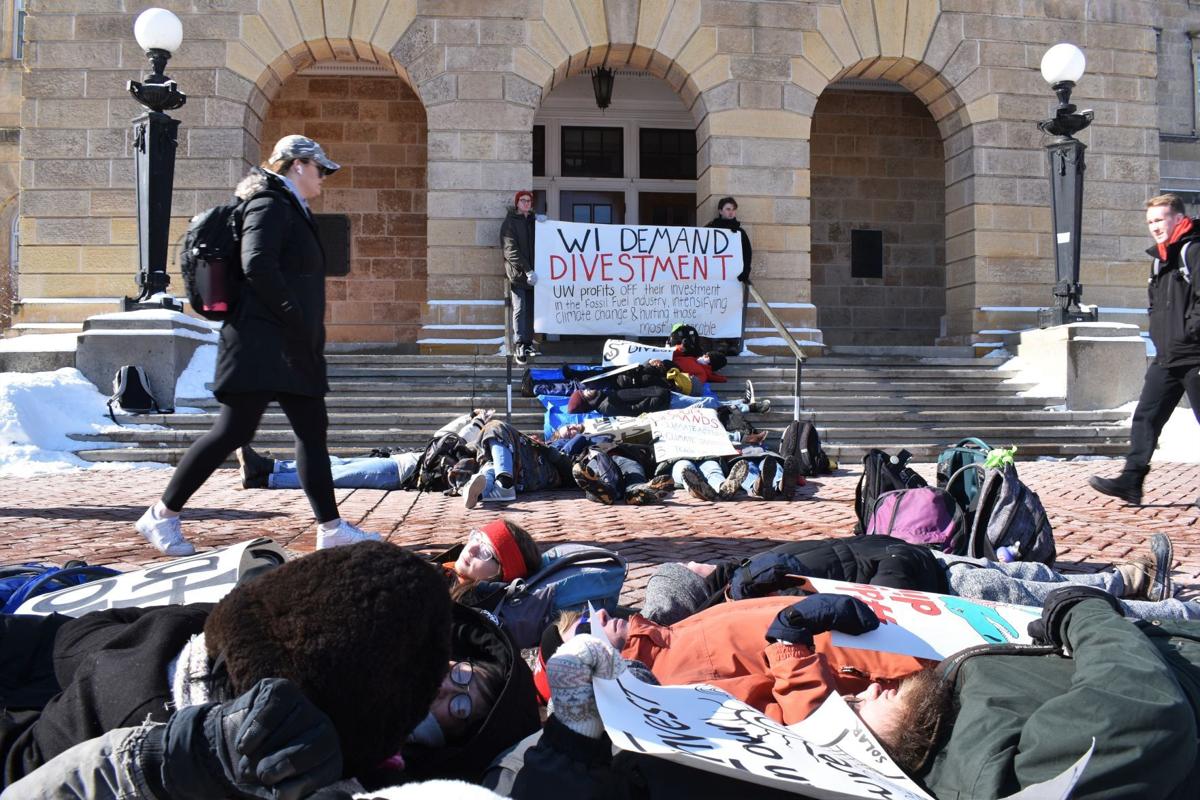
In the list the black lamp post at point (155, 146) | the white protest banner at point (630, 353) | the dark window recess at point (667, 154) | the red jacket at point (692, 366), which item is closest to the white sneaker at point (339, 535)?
the white protest banner at point (630, 353)

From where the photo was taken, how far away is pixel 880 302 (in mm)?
16188

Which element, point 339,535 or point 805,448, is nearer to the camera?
point 339,535

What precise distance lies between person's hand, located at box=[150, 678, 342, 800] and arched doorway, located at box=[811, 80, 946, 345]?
1526 cm

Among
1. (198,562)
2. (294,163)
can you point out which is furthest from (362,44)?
(198,562)

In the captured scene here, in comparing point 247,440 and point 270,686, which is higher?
point 247,440

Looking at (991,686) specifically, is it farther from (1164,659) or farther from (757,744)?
(757,744)

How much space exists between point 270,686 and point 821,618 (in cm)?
155

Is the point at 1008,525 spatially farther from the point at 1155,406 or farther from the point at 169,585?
the point at 169,585

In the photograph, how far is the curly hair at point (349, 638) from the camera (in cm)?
146

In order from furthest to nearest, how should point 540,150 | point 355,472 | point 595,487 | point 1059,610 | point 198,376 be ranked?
point 540,150 → point 198,376 → point 355,472 → point 595,487 → point 1059,610

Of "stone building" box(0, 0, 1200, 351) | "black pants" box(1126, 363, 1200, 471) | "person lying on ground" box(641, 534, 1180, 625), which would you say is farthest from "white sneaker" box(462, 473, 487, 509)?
"stone building" box(0, 0, 1200, 351)

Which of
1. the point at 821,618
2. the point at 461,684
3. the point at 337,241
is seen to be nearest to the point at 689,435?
the point at 821,618

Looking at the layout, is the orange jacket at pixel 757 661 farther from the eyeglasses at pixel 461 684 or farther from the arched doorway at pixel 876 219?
A: the arched doorway at pixel 876 219

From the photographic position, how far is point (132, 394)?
9680 millimetres
